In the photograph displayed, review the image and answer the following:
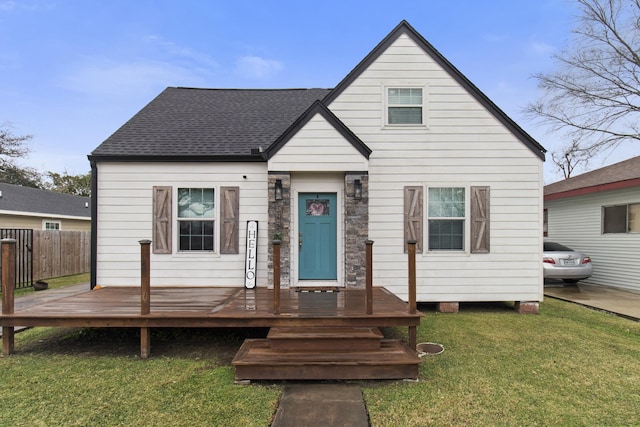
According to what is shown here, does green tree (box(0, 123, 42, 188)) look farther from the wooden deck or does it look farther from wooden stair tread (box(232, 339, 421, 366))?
wooden stair tread (box(232, 339, 421, 366))

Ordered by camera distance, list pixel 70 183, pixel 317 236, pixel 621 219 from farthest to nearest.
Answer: pixel 70 183 → pixel 621 219 → pixel 317 236

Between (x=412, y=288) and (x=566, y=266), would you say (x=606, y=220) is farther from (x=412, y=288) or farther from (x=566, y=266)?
(x=412, y=288)

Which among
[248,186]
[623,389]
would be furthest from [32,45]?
[623,389]

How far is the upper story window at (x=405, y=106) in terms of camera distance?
681 cm

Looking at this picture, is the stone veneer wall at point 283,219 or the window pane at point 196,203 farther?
the window pane at point 196,203

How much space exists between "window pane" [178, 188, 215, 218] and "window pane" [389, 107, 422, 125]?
165 inches

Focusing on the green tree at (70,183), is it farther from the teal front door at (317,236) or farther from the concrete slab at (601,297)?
the concrete slab at (601,297)

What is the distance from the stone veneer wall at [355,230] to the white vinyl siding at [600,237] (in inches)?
338

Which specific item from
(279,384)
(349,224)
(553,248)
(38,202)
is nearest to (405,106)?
(349,224)

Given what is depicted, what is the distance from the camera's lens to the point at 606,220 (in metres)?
10.1

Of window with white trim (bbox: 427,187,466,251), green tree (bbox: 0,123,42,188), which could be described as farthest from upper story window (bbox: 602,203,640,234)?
green tree (bbox: 0,123,42,188)

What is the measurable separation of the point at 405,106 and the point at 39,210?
58.5ft

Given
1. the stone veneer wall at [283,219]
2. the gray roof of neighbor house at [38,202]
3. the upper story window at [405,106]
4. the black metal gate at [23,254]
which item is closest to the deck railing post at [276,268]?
the stone veneer wall at [283,219]

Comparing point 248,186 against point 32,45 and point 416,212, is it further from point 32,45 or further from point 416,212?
point 32,45
